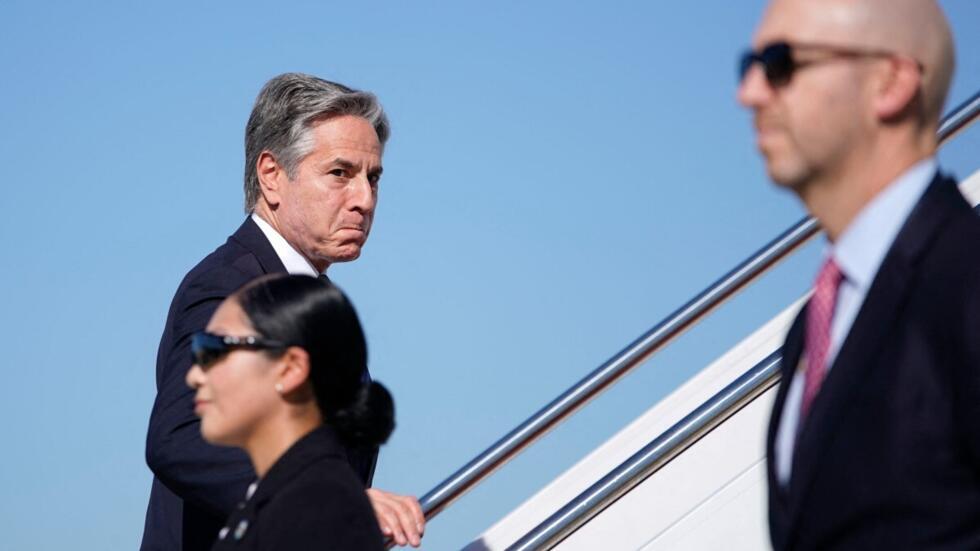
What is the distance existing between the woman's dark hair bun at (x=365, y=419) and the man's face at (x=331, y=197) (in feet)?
4.03

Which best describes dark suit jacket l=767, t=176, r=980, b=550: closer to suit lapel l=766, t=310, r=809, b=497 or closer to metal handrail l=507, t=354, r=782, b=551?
suit lapel l=766, t=310, r=809, b=497

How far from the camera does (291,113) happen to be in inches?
163

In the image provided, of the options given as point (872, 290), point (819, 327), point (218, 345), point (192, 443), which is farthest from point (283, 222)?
point (872, 290)

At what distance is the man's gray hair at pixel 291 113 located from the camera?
4137mm

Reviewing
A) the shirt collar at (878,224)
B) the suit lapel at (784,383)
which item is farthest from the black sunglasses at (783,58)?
the suit lapel at (784,383)

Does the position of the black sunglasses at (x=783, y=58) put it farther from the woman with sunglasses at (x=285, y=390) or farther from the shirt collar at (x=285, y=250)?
the shirt collar at (x=285, y=250)

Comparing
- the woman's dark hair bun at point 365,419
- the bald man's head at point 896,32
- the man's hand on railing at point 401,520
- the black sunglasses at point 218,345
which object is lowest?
the bald man's head at point 896,32

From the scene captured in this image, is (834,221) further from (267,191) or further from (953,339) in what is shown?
(267,191)

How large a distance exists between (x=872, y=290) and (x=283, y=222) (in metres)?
2.43

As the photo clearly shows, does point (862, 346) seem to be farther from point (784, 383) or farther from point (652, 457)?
point (652, 457)

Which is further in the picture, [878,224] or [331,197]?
[331,197]

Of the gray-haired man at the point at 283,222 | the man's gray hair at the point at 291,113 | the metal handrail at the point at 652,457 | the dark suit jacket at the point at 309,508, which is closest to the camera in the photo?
the dark suit jacket at the point at 309,508

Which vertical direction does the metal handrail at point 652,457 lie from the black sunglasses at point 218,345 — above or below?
below

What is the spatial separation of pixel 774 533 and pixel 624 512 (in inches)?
76.5
